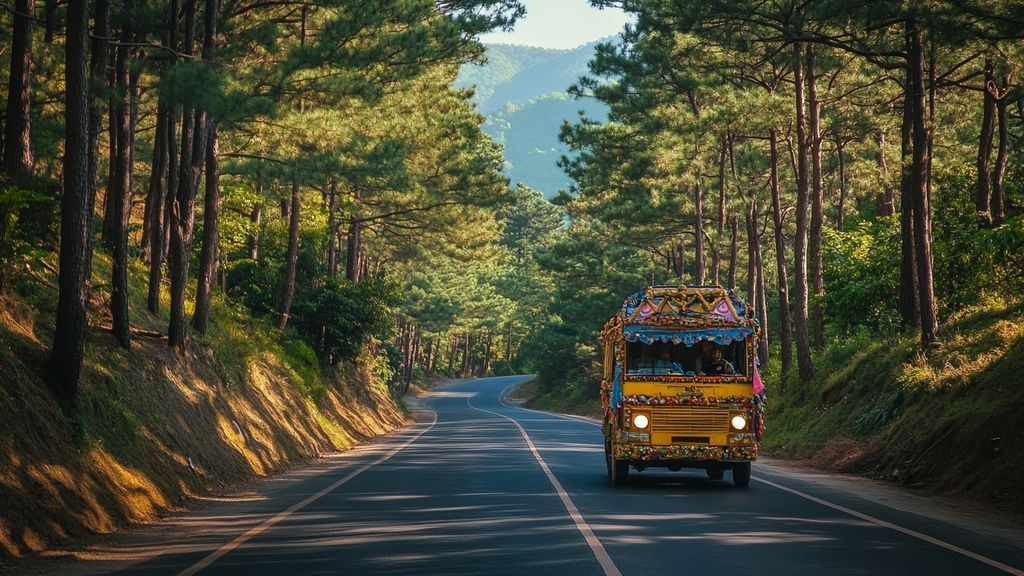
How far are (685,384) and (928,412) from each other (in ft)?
23.2

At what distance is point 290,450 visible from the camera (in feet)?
92.7

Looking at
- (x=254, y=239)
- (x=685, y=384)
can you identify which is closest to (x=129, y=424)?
(x=685, y=384)

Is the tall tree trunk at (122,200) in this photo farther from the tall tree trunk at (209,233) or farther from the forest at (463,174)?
the tall tree trunk at (209,233)

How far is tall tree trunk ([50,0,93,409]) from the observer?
1542cm

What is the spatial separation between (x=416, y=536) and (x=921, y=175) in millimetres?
17192

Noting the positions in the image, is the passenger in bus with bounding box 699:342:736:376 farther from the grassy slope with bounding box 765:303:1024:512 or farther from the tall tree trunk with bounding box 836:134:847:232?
the tall tree trunk with bounding box 836:134:847:232

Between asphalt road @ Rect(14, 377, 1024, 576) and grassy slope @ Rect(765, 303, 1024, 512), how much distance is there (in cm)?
118

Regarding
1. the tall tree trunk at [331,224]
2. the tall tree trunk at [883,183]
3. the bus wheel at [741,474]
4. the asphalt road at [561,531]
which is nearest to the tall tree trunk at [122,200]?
the asphalt road at [561,531]

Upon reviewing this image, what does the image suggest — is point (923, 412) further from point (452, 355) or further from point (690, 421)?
point (452, 355)

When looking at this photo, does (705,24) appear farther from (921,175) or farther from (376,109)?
(376,109)

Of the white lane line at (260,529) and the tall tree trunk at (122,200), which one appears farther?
the tall tree trunk at (122,200)

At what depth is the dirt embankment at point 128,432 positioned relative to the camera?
42.6 feet

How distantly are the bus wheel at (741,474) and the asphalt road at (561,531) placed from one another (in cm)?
21

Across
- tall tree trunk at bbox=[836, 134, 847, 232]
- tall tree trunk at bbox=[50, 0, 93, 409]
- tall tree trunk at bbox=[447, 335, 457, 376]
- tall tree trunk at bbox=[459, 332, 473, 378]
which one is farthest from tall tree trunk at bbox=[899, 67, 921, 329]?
tall tree trunk at bbox=[447, 335, 457, 376]
